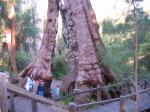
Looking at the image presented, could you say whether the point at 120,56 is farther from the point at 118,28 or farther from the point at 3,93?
the point at 3,93

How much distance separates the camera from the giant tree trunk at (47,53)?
1324 centimetres

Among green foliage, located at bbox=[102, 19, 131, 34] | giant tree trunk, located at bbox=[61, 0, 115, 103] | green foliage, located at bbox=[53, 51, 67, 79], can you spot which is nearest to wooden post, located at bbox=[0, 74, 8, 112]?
green foliage, located at bbox=[102, 19, 131, 34]

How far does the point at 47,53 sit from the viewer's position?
13.7m

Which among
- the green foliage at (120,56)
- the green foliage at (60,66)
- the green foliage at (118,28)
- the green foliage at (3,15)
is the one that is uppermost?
the green foliage at (3,15)

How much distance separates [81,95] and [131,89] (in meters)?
3.02

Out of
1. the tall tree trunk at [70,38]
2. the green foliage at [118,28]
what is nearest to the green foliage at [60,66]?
the tall tree trunk at [70,38]

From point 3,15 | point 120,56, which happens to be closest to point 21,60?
point 3,15

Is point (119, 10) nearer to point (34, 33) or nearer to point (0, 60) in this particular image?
point (0, 60)

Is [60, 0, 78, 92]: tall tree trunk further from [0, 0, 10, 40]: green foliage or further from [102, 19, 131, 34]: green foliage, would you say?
[0, 0, 10, 40]: green foliage

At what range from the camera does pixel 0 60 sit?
2112 centimetres

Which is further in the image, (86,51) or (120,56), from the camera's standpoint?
(86,51)

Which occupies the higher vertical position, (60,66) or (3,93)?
(3,93)

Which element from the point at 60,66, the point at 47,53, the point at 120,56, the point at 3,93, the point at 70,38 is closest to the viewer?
the point at 3,93

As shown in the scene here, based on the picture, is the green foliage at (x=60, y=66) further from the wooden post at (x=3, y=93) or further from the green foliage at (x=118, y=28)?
the wooden post at (x=3, y=93)
